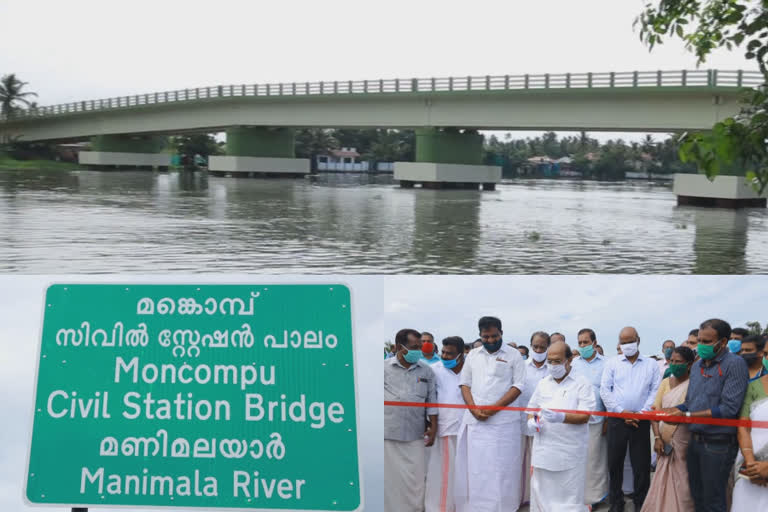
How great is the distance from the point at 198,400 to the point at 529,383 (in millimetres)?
3141

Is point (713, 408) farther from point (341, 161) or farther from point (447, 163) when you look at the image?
point (341, 161)

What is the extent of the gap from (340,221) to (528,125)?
21.9m

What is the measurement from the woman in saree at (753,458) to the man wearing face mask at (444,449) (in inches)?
76.5

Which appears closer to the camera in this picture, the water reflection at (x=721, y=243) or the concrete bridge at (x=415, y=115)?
the water reflection at (x=721, y=243)

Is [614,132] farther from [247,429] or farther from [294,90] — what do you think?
[247,429]

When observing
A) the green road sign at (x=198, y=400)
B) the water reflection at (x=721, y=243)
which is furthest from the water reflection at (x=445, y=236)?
the green road sign at (x=198, y=400)

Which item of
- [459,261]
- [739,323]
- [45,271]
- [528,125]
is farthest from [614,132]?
[739,323]

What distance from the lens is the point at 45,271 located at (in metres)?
16.2

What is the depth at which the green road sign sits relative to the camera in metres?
4.16

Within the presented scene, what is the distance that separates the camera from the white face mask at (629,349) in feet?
20.6

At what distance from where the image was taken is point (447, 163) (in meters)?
54.9

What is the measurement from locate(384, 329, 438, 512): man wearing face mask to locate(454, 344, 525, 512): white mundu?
263 mm

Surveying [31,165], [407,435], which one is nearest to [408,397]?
[407,435]

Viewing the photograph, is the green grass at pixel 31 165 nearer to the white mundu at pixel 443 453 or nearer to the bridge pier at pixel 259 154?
the bridge pier at pixel 259 154
